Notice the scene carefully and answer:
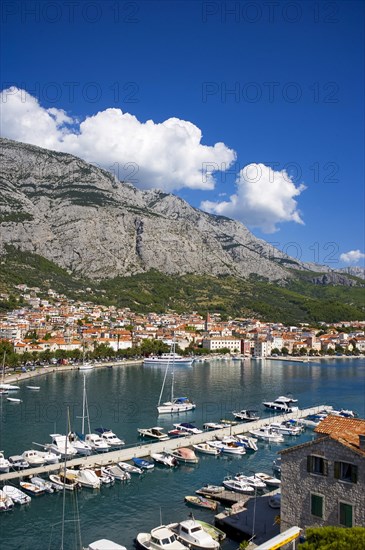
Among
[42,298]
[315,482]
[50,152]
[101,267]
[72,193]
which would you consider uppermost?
[50,152]

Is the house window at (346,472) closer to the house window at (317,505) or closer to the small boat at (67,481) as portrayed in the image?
the house window at (317,505)

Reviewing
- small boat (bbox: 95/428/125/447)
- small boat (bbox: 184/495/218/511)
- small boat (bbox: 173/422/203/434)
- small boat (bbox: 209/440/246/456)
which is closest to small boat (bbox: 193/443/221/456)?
small boat (bbox: 209/440/246/456)

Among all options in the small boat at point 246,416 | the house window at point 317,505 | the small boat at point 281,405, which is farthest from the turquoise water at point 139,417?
the house window at point 317,505

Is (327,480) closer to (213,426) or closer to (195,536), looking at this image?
(195,536)

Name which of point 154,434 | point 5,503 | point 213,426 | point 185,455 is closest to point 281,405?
point 213,426

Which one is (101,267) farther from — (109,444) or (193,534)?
(193,534)

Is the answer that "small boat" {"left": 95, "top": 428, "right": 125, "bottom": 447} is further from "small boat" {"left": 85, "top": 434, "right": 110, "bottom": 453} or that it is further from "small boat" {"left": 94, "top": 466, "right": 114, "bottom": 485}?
"small boat" {"left": 94, "top": 466, "right": 114, "bottom": 485}

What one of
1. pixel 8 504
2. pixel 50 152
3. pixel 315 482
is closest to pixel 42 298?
pixel 50 152
